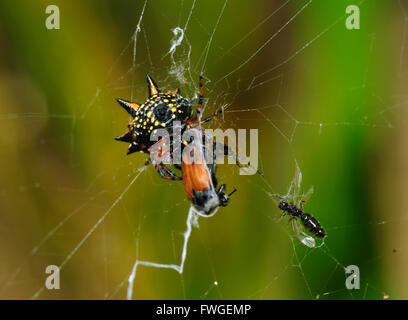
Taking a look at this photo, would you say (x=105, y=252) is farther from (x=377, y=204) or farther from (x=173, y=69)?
(x=377, y=204)

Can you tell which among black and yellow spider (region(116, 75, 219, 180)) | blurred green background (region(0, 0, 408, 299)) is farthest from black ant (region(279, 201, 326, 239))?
black and yellow spider (region(116, 75, 219, 180))

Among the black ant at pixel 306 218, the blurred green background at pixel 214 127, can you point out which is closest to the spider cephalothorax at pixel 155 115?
the blurred green background at pixel 214 127

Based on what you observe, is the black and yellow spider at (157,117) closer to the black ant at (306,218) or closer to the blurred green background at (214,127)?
the blurred green background at (214,127)

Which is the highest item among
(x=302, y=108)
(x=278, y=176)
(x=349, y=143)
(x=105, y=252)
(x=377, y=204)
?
(x=302, y=108)

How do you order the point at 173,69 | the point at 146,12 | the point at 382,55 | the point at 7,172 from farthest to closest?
1. the point at 173,69
2. the point at 7,172
3. the point at 146,12
4. the point at 382,55

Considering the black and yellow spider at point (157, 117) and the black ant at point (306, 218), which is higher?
the black and yellow spider at point (157, 117)

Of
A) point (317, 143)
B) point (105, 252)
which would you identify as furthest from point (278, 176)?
point (105, 252)

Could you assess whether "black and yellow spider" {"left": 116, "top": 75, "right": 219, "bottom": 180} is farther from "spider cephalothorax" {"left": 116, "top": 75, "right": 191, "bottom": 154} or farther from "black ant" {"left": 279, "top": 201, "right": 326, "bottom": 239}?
"black ant" {"left": 279, "top": 201, "right": 326, "bottom": 239}
